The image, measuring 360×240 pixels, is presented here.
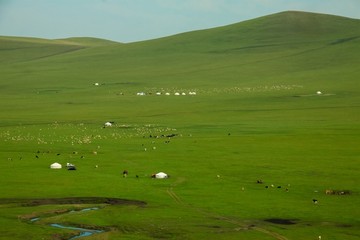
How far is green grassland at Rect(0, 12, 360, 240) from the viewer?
35344 mm

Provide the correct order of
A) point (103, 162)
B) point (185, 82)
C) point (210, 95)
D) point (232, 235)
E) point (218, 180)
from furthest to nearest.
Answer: point (185, 82) < point (210, 95) < point (103, 162) < point (218, 180) < point (232, 235)

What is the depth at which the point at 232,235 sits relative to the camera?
3238 centimetres

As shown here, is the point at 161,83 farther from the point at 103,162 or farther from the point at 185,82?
the point at 103,162

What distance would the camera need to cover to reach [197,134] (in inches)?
2689

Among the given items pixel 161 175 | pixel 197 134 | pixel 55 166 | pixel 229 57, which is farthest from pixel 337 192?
pixel 229 57

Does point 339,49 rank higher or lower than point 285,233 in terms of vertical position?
higher

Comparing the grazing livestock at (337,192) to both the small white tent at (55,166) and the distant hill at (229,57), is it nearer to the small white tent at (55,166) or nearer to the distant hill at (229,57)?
the small white tent at (55,166)

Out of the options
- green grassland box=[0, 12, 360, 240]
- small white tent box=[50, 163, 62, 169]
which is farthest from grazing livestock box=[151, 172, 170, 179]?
small white tent box=[50, 163, 62, 169]

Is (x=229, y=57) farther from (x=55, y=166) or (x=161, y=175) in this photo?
(x=161, y=175)

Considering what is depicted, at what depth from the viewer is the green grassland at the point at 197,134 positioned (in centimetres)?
3534

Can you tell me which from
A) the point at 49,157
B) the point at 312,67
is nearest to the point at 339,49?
the point at 312,67

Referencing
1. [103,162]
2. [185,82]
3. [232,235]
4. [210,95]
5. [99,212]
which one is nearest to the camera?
[232,235]

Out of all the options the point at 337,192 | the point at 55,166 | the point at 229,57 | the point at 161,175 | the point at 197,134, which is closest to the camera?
the point at 337,192

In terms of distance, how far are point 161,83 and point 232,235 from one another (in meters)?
92.9
